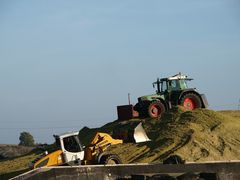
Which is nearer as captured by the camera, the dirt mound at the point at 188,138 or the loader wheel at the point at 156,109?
the dirt mound at the point at 188,138

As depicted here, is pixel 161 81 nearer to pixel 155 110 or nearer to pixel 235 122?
pixel 155 110

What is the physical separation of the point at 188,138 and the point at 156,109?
5.96m

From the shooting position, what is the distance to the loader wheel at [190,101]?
2686 cm

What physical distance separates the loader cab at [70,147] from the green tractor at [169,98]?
9677mm

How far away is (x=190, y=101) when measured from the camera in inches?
1071

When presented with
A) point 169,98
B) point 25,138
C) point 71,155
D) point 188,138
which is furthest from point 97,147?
point 25,138

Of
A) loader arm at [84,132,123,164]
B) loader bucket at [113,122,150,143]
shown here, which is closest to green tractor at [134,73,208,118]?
loader bucket at [113,122,150,143]

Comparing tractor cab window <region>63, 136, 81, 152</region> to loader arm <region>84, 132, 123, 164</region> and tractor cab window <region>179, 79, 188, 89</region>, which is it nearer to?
loader arm <region>84, 132, 123, 164</region>

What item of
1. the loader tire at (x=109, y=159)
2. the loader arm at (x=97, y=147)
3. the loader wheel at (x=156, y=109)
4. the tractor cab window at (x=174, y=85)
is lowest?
the loader tire at (x=109, y=159)

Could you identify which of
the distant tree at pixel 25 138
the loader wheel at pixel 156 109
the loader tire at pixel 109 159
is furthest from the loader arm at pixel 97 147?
the distant tree at pixel 25 138

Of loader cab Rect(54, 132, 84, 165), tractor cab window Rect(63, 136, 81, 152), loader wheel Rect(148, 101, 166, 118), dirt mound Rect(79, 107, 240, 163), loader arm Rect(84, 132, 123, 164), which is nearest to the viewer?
loader cab Rect(54, 132, 84, 165)

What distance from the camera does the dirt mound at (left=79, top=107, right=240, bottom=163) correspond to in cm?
1939

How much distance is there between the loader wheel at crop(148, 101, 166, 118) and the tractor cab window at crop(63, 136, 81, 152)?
9.67 metres

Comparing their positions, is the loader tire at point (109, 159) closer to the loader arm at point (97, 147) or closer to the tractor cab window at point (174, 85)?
the loader arm at point (97, 147)
